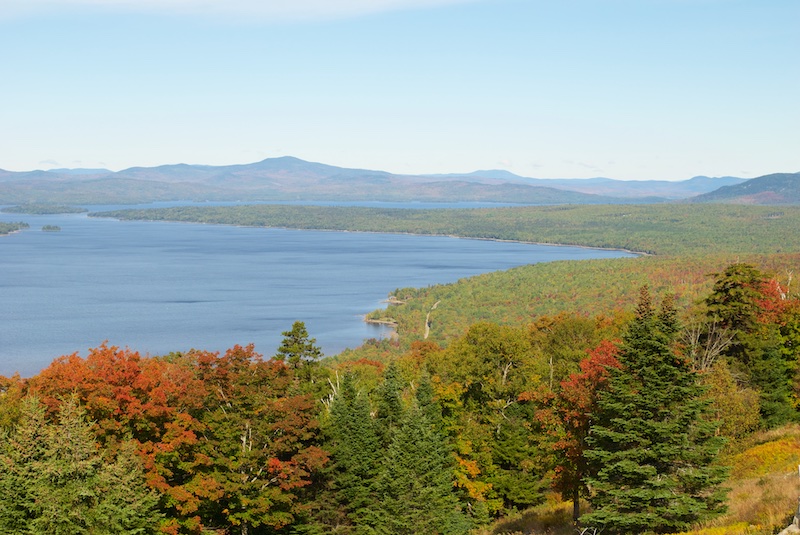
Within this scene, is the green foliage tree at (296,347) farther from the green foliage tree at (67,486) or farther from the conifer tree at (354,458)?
the green foliage tree at (67,486)

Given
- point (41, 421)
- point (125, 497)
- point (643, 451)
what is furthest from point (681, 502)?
point (41, 421)

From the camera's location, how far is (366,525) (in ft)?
115

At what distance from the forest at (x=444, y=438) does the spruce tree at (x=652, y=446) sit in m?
0.07

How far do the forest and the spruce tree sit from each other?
0.07 metres

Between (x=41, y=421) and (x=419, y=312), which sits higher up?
(x=41, y=421)

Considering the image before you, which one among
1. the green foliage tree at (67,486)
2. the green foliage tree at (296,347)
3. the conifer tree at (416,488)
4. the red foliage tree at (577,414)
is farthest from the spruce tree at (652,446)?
the green foliage tree at (296,347)

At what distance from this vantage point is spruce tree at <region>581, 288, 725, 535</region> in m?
25.0

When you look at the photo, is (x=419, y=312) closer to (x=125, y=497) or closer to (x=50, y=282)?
(x=50, y=282)

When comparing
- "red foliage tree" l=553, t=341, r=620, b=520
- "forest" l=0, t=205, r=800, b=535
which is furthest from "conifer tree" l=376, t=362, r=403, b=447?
"red foliage tree" l=553, t=341, r=620, b=520

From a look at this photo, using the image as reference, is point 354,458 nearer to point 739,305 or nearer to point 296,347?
point 296,347

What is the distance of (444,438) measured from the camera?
131 feet

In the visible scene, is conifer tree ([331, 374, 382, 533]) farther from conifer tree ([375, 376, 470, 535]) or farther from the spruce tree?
the spruce tree

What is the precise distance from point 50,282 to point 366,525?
17425cm

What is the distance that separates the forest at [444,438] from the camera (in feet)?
84.3
